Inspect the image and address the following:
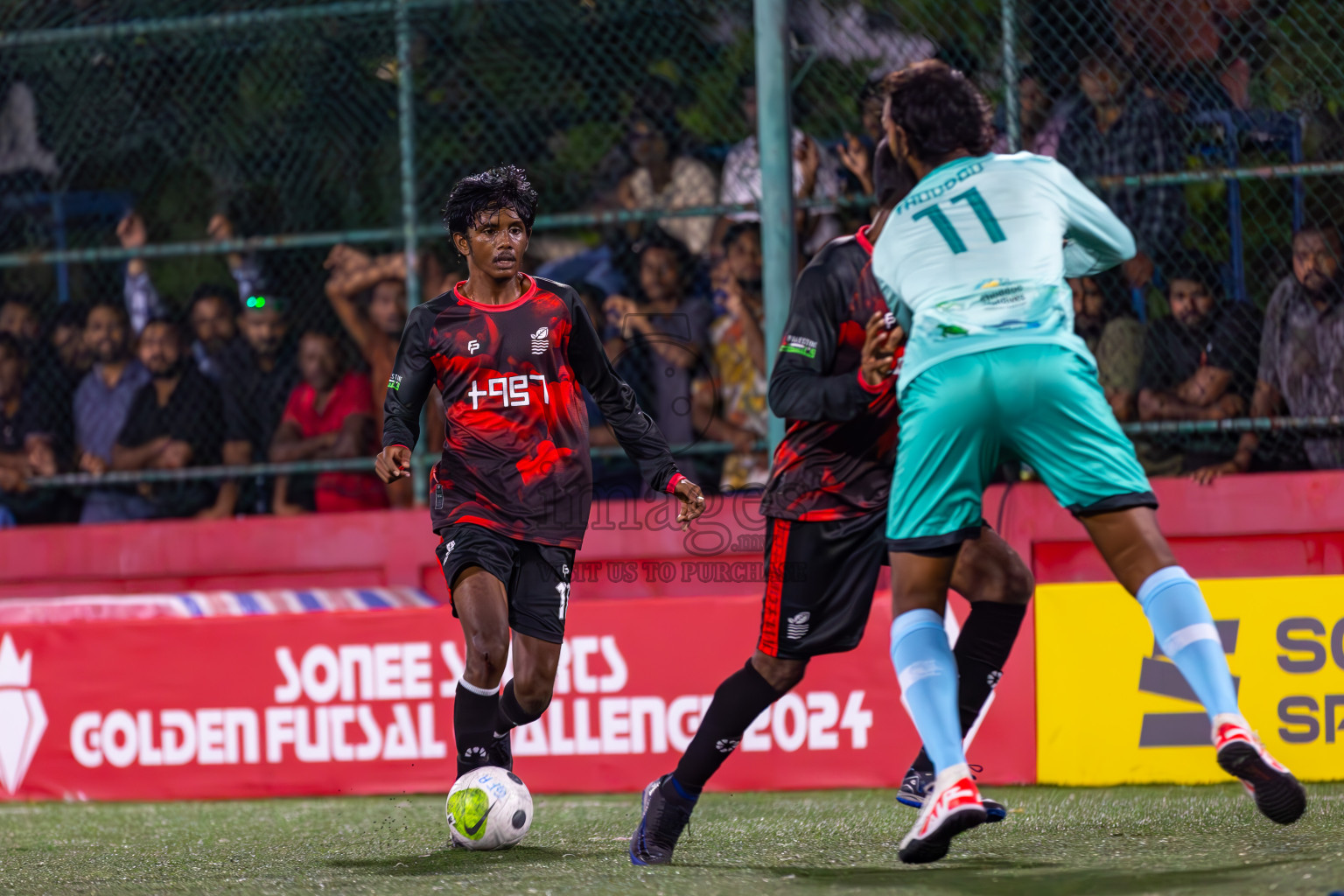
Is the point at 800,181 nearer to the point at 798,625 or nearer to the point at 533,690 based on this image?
the point at 533,690

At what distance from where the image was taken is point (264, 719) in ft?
23.7

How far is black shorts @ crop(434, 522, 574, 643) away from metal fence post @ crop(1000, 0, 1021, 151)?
331cm

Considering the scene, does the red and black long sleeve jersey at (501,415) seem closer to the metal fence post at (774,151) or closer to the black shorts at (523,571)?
the black shorts at (523,571)

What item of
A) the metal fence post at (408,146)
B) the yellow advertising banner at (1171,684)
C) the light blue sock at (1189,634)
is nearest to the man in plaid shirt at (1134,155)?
the yellow advertising banner at (1171,684)

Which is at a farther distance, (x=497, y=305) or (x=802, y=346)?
(x=497, y=305)

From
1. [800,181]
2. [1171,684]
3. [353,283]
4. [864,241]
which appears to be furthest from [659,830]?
[353,283]

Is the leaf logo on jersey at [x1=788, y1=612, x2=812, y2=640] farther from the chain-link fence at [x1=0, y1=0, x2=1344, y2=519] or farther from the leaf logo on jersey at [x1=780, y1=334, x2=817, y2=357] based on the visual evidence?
the chain-link fence at [x1=0, y1=0, x2=1344, y2=519]

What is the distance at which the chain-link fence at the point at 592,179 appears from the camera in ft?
23.0

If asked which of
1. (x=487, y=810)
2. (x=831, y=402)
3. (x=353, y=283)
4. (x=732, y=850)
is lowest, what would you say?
(x=732, y=850)

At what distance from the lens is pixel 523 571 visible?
4863 millimetres

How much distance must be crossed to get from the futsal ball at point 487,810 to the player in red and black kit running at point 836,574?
1.74ft

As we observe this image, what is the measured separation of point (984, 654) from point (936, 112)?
1.46m

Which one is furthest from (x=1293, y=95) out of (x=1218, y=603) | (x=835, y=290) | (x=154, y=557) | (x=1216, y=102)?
(x=154, y=557)

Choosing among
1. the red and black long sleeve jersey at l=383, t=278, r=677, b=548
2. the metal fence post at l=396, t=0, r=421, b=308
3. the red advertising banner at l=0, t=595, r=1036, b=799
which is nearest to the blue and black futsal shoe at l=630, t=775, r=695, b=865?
the red and black long sleeve jersey at l=383, t=278, r=677, b=548
